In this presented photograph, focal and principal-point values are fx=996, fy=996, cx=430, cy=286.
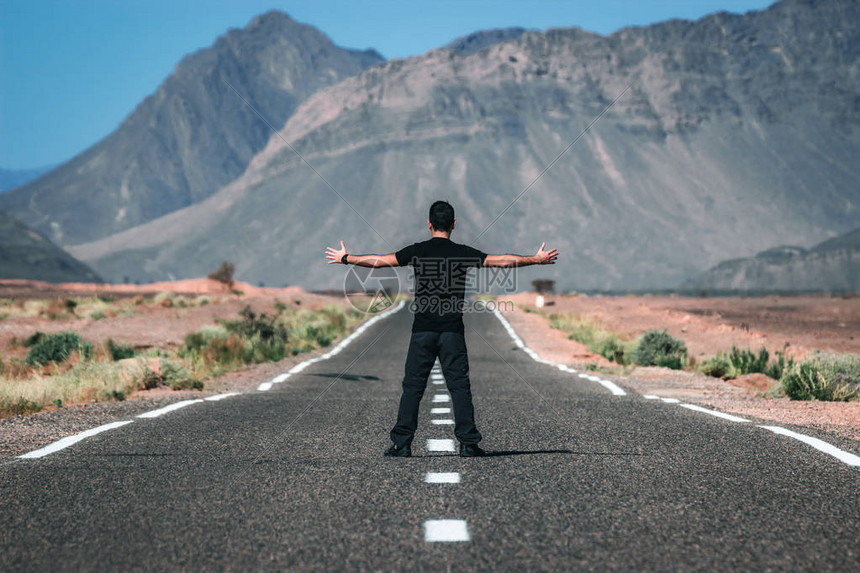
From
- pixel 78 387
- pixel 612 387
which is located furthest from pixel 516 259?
pixel 78 387

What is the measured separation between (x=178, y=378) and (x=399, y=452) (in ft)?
28.8

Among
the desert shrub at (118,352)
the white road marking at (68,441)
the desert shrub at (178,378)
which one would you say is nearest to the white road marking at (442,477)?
the white road marking at (68,441)

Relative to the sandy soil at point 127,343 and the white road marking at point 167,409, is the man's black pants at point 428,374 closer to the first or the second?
the sandy soil at point 127,343

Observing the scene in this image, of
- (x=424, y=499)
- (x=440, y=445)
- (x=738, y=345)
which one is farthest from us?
(x=738, y=345)

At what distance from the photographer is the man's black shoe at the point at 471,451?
309 inches

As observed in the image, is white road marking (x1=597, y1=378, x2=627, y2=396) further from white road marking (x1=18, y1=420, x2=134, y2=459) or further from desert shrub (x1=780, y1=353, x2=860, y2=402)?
white road marking (x1=18, y1=420, x2=134, y2=459)

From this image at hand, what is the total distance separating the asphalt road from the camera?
16.5 feet

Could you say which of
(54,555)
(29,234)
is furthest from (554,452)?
(29,234)

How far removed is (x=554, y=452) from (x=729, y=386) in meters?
9.56

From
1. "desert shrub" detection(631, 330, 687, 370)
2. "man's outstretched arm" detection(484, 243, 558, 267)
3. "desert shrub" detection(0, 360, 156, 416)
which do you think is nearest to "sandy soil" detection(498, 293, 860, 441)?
Result: "desert shrub" detection(631, 330, 687, 370)

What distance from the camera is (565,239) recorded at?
512ft

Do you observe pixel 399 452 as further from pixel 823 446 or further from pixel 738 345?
pixel 738 345

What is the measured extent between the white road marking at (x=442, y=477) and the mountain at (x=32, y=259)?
332 feet

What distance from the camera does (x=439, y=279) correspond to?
7.61m
